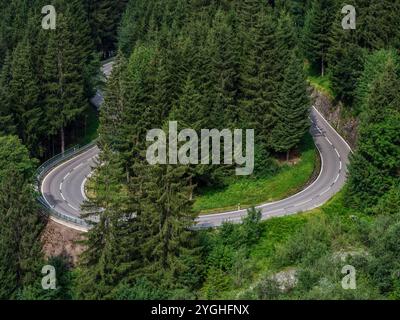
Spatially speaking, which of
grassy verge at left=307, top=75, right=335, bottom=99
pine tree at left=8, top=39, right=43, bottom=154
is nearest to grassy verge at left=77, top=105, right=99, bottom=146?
pine tree at left=8, top=39, right=43, bottom=154

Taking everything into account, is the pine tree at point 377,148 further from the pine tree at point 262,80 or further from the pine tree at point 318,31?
the pine tree at point 318,31

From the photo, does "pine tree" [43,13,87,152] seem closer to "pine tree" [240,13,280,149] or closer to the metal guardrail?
the metal guardrail

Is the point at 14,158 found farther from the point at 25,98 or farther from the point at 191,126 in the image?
the point at 191,126

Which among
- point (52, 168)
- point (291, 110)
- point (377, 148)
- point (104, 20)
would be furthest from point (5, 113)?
point (377, 148)

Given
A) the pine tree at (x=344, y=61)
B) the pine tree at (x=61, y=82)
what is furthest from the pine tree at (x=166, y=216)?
the pine tree at (x=344, y=61)
